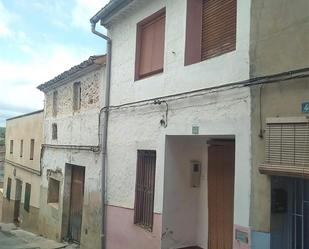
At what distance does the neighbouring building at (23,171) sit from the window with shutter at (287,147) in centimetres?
1243

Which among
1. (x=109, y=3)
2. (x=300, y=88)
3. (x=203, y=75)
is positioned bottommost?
(x=300, y=88)

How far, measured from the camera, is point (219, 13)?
6.81 meters

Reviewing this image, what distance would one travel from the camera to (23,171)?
19.0 metres

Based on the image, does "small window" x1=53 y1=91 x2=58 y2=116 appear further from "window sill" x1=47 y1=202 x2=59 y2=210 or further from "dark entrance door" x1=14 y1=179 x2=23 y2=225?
"dark entrance door" x1=14 y1=179 x2=23 y2=225

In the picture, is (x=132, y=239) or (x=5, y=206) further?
(x=5, y=206)

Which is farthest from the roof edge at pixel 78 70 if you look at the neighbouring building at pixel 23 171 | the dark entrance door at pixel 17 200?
the dark entrance door at pixel 17 200

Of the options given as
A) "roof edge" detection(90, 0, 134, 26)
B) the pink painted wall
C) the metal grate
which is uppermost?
"roof edge" detection(90, 0, 134, 26)

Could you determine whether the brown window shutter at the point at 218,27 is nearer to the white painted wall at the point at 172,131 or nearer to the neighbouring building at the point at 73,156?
the white painted wall at the point at 172,131

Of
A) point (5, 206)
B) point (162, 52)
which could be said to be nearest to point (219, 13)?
point (162, 52)

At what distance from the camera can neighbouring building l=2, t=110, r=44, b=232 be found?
16.8 metres

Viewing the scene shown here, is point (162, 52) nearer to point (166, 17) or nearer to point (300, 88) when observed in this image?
point (166, 17)

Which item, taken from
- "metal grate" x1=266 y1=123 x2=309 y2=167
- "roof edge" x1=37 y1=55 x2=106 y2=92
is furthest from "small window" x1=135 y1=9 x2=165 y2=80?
"metal grate" x1=266 y1=123 x2=309 y2=167

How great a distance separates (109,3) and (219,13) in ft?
11.0

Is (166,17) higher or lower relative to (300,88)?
higher
